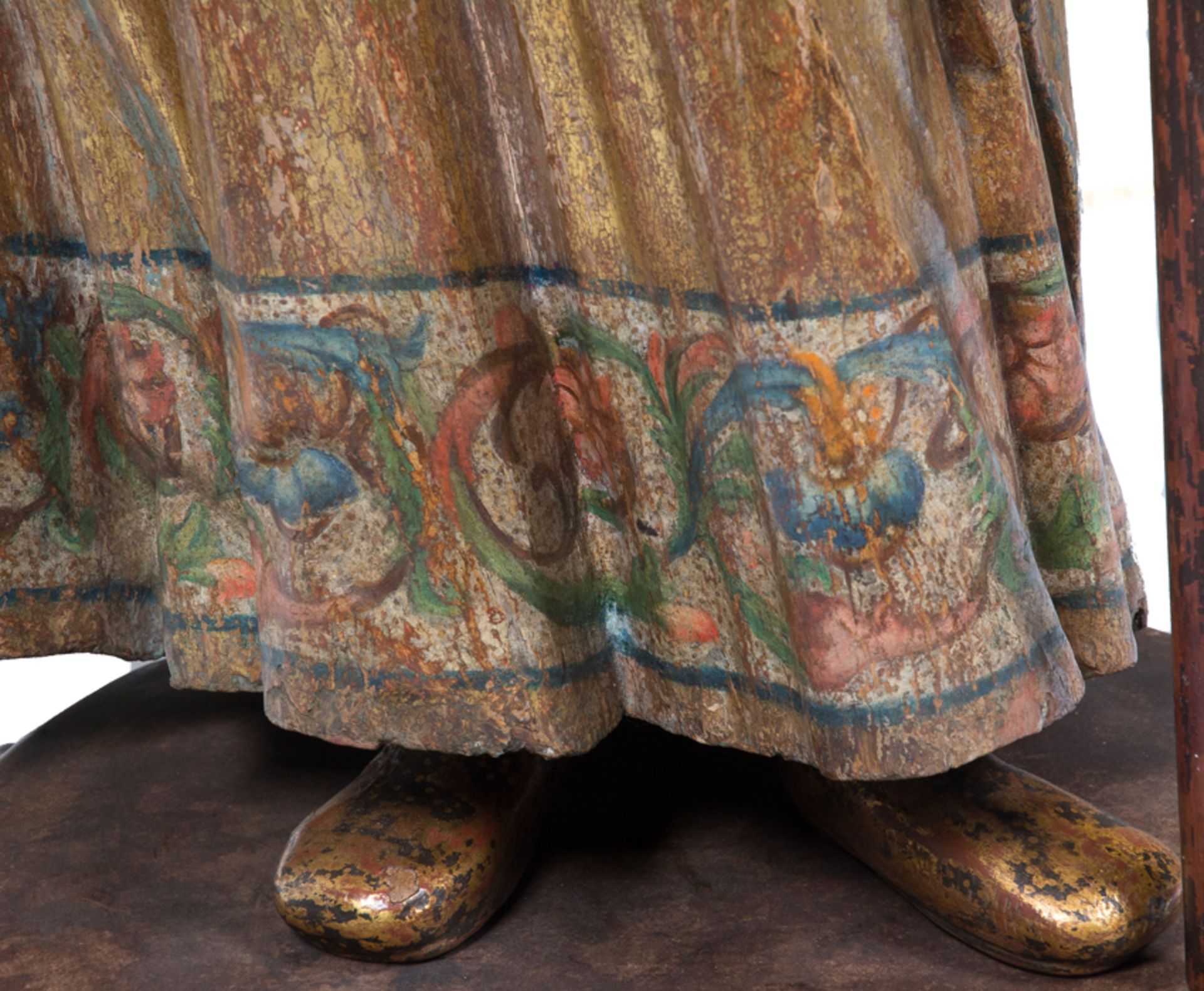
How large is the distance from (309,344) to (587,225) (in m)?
0.16

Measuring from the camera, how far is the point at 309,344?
2.83ft

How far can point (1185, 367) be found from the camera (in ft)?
2.25

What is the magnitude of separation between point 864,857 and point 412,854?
27 cm

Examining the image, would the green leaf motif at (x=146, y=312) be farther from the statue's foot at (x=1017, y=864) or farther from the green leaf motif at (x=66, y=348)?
the statue's foot at (x=1017, y=864)

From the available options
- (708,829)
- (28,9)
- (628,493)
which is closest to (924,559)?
(628,493)

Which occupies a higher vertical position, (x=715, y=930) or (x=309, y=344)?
(x=309, y=344)

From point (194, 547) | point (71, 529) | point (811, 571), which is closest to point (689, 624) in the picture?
point (811, 571)

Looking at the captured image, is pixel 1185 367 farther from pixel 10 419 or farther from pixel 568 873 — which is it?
pixel 10 419

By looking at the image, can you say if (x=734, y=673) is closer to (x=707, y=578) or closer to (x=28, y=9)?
(x=707, y=578)

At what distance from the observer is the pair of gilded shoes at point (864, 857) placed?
0.86 m

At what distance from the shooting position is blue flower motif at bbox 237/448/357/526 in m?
0.88

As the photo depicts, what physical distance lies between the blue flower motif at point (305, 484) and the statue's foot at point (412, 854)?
212 mm

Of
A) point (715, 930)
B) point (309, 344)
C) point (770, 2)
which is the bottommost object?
point (715, 930)

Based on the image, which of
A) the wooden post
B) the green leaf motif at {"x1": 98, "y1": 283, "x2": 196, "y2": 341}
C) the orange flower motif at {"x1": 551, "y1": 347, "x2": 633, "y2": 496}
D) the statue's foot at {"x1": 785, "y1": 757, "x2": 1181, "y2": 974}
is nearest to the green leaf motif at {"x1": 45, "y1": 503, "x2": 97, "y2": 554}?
the green leaf motif at {"x1": 98, "y1": 283, "x2": 196, "y2": 341}
